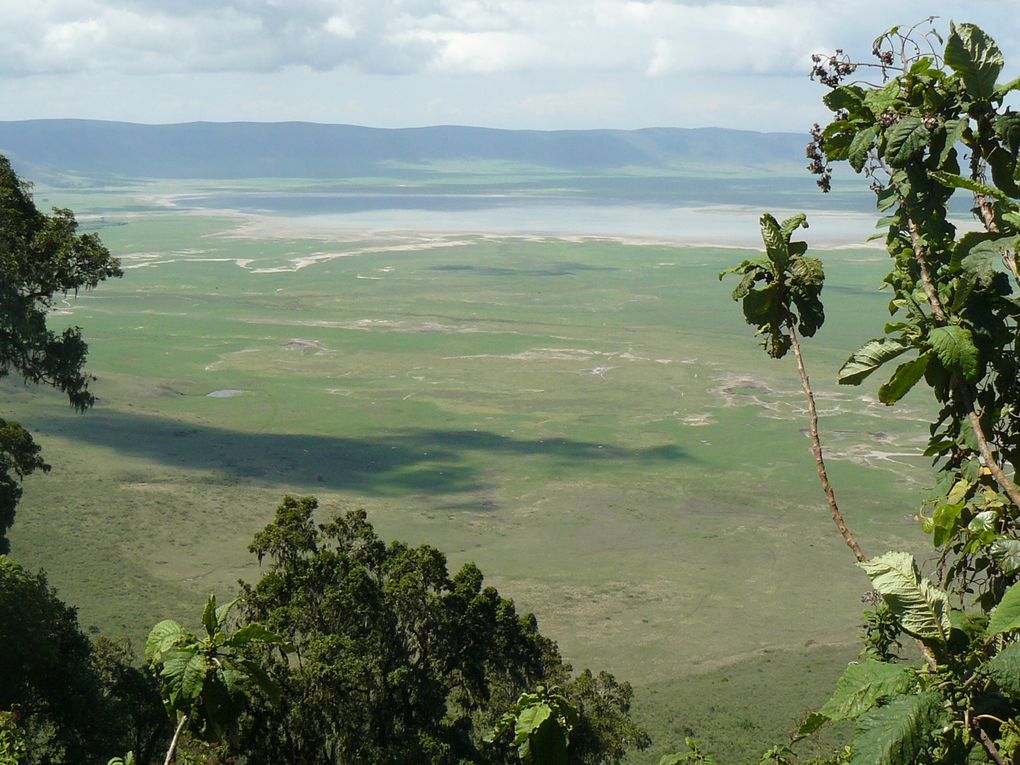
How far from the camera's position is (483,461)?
48312 mm

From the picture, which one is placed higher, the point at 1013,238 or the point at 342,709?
the point at 1013,238

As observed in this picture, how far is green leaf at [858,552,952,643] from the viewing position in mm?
3551

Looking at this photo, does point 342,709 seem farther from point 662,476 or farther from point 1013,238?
point 662,476

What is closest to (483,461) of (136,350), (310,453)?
(310,453)

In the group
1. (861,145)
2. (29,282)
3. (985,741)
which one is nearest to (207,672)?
(985,741)

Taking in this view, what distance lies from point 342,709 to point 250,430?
128ft

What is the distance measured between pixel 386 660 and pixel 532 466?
31.8 meters

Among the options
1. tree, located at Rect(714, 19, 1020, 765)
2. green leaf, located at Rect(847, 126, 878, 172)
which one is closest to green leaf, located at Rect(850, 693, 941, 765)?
tree, located at Rect(714, 19, 1020, 765)

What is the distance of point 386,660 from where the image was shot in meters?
15.7

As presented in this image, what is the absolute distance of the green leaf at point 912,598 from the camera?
11.6 ft

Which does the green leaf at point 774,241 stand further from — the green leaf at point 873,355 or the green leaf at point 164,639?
the green leaf at point 164,639

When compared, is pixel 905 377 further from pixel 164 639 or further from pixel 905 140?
pixel 164 639

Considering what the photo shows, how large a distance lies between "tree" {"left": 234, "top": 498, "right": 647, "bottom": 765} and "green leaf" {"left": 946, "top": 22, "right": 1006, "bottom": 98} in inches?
429

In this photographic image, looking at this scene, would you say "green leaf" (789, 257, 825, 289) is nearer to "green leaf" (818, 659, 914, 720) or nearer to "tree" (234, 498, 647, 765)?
"green leaf" (818, 659, 914, 720)
